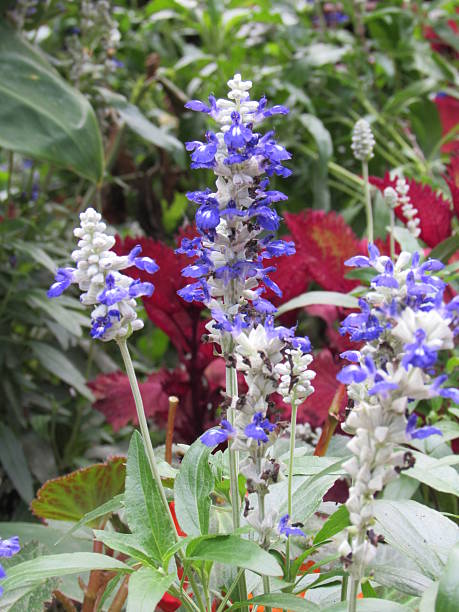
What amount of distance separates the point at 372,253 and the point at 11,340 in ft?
3.38

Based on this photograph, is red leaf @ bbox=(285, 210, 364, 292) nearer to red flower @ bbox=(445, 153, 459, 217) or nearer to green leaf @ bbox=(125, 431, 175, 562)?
red flower @ bbox=(445, 153, 459, 217)

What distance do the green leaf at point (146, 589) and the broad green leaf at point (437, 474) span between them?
226 millimetres

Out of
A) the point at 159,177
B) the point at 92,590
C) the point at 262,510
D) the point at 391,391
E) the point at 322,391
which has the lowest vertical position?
the point at 159,177

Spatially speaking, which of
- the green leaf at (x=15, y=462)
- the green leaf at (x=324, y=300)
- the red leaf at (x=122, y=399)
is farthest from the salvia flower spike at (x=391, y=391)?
the green leaf at (x=15, y=462)

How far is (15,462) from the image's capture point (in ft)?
4.54

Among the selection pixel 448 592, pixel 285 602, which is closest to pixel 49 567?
pixel 285 602

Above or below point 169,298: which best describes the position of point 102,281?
above

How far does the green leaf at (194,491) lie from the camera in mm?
646

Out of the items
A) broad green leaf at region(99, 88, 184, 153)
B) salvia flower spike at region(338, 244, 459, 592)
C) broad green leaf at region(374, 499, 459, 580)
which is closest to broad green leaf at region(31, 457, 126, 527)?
broad green leaf at region(374, 499, 459, 580)

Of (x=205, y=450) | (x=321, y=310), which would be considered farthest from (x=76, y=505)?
(x=321, y=310)

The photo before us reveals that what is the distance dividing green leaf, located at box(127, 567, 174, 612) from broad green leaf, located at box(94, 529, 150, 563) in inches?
1.2

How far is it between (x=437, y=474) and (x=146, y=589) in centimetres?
32

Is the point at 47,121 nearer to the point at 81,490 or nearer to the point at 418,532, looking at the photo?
the point at 81,490

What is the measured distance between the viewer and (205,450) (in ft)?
2.19
